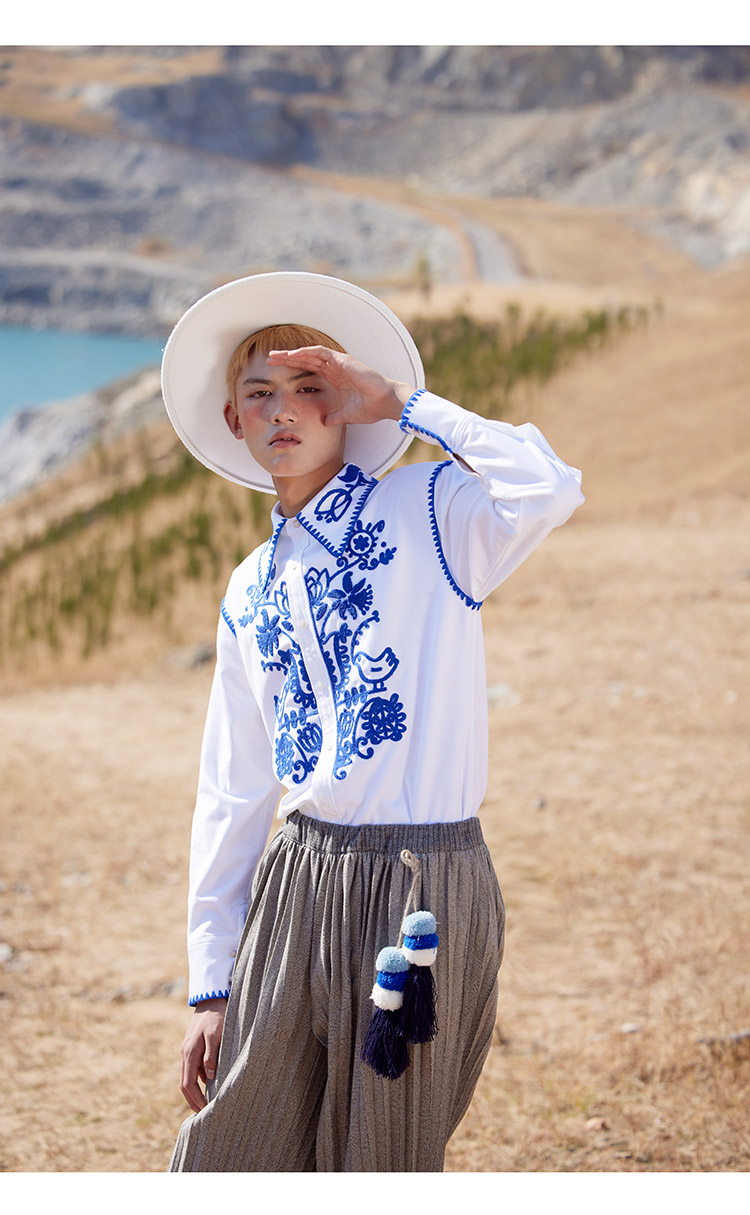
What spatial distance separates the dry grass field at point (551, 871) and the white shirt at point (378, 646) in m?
1.37

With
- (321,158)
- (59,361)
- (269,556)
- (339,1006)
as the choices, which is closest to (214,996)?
(339,1006)

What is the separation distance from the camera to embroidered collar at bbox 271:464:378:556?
1.52m

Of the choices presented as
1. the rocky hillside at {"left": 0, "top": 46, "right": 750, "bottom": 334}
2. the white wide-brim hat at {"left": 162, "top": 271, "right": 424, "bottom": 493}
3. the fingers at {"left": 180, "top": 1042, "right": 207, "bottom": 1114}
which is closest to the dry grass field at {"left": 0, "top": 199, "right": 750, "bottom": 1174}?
the fingers at {"left": 180, "top": 1042, "right": 207, "bottom": 1114}

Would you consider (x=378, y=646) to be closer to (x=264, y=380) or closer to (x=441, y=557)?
(x=441, y=557)

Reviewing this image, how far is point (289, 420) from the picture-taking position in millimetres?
1540

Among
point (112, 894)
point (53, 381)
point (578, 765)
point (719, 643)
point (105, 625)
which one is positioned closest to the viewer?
point (112, 894)

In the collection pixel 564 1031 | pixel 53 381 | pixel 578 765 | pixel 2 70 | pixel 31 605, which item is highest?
pixel 2 70

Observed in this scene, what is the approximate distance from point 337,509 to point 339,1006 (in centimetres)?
63

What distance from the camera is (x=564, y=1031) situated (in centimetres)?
312

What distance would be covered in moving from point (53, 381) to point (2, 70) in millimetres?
26482

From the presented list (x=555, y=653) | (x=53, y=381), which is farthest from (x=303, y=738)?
(x=53, y=381)

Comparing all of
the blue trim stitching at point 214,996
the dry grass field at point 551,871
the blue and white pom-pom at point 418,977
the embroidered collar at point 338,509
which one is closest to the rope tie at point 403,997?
the blue and white pom-pom at point 418,977

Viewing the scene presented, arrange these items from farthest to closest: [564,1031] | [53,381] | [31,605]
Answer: [53,381] → [31,605] → [564,1031]

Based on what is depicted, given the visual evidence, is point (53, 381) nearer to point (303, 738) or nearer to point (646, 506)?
point (646, 506)
